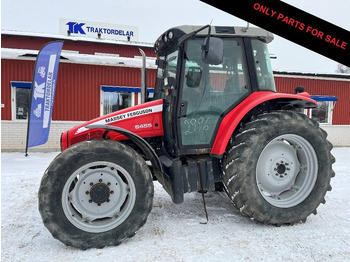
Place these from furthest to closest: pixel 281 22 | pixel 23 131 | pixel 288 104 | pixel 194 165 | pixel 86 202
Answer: pixel 23 131 < pixel 281 22 < pixel 288 104 < pixel 194 165 < pixel 86 202

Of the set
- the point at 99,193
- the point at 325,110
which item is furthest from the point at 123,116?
the point at 325,110

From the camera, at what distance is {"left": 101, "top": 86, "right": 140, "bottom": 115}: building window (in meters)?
10.8

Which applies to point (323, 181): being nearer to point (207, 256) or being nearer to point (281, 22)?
point (207, 256)

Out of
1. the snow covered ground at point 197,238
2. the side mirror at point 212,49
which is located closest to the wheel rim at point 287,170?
Result: the snow covered ground at point 197,238

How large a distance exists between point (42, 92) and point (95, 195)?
22.3 ft

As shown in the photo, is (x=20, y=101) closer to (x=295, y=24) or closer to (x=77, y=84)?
(x=77, y=84)

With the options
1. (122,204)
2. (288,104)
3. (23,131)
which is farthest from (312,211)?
(23,131)

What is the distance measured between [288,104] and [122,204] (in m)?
2.57

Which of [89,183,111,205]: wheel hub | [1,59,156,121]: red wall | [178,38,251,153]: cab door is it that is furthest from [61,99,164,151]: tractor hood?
[1,59,156,121]: red wall

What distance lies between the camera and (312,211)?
132 inches

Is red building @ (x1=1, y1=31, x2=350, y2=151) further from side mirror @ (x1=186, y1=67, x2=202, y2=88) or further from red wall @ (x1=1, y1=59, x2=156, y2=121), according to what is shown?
side mirror @ (x1=186, y1=67, x2=202, y2=88)

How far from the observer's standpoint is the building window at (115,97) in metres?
10.8

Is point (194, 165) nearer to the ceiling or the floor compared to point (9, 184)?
nearer to the ceiling

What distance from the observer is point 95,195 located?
286 cm
